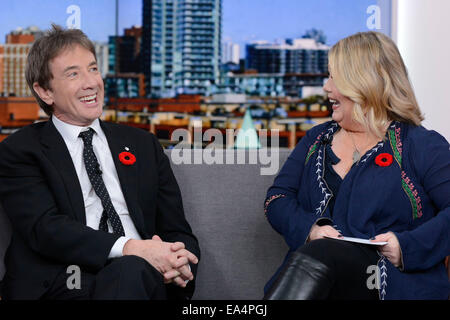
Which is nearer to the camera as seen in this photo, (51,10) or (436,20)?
(436,20)

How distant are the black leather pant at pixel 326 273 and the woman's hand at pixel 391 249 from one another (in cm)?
3

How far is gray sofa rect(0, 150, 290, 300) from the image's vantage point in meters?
2.22

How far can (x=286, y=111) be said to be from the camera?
17.1 feet

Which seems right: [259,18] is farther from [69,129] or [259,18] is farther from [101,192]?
[101,192]

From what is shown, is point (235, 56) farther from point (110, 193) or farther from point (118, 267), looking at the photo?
point (118, 267)

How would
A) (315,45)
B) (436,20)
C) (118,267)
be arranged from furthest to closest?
1. (315,45)
2. (436,20)
3. (118,267)

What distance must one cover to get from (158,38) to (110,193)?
3411 mm

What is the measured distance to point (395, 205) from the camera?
1.80 m

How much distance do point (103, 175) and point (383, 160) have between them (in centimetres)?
88

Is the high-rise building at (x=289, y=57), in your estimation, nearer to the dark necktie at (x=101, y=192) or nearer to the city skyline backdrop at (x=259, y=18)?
the city skyline backdrop at (x=259, y=18)

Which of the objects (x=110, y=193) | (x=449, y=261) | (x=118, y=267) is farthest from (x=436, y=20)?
(x=118, y=267)

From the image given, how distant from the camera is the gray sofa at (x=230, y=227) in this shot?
2219 millimetres

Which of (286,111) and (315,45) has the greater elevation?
(315,45)

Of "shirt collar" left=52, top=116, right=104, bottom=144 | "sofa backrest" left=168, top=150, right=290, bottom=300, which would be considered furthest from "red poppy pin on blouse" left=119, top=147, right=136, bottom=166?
"sofa backrest" left=168, top=150, right=290, bottom=300
